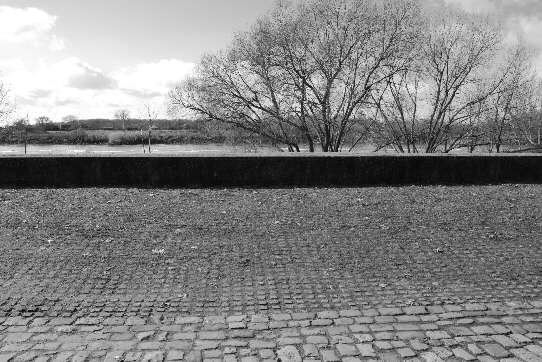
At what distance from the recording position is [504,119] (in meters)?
25.5

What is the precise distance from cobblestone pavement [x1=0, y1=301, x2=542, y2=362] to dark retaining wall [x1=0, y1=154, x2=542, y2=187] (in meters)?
8.21

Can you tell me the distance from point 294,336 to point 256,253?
7.74ft

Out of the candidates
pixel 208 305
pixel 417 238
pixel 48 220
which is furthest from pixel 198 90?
pixel 208 305

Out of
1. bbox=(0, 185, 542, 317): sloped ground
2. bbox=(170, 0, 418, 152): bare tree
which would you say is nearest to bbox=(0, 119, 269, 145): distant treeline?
bbox=(170, 0, 418, 152): bare tree

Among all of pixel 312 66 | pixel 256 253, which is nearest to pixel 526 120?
pixel 312 66

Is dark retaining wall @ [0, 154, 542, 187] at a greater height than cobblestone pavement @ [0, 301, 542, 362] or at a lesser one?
greater

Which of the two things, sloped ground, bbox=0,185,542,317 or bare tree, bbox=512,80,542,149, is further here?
bare tree, bbox=512,80,542,149

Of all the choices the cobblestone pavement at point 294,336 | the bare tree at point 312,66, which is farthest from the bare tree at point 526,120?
the cobblestone pavement at point 294,336

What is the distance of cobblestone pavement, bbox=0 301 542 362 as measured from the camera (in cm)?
378

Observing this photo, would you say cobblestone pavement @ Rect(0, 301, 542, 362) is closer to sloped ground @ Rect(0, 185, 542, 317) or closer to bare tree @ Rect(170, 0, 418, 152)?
sloped ground @ Rect(0, 185, 542, 317)

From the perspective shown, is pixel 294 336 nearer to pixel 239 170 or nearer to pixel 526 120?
pixel 239 170

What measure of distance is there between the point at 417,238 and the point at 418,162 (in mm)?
6781

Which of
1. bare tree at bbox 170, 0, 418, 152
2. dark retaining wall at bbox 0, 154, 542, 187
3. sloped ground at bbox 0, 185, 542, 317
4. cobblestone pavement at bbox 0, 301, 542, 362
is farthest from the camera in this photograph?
bare tree at bbox 170, 0, 418, 152

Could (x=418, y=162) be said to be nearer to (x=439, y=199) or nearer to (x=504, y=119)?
(x=439, y=199)
